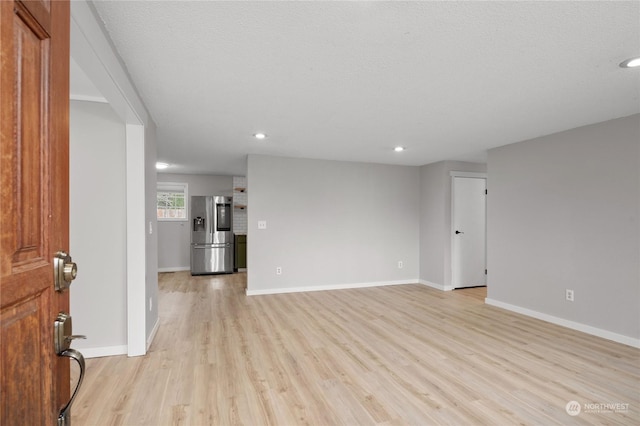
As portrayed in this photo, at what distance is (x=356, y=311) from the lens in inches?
160

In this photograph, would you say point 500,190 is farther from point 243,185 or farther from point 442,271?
point 243,185

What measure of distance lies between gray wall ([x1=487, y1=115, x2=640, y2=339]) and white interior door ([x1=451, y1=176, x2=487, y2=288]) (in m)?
0.92

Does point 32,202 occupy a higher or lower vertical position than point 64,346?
higher

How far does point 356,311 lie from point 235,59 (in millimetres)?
3248

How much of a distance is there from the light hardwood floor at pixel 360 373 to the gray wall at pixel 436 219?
1490 mm

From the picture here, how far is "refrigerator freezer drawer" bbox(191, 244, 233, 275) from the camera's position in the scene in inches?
264

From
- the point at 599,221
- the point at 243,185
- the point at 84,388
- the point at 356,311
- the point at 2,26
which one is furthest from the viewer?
the point at 243,185

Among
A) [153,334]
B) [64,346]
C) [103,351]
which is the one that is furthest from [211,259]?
[64,346]

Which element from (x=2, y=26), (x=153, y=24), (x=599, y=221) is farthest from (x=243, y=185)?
(x=2, y=26)

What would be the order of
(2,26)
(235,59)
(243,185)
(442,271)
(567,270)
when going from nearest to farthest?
1. (2,26)
2. (235,59)
3. (567,270)
4. (442,271)
5. (243,185)

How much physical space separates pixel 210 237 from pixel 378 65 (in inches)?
222

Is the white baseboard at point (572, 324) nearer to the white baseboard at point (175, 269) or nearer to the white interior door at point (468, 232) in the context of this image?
the white interior door at point (468, 232)

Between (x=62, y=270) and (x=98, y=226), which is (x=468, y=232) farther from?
(x=62, y=270)

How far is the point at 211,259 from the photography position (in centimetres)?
677
